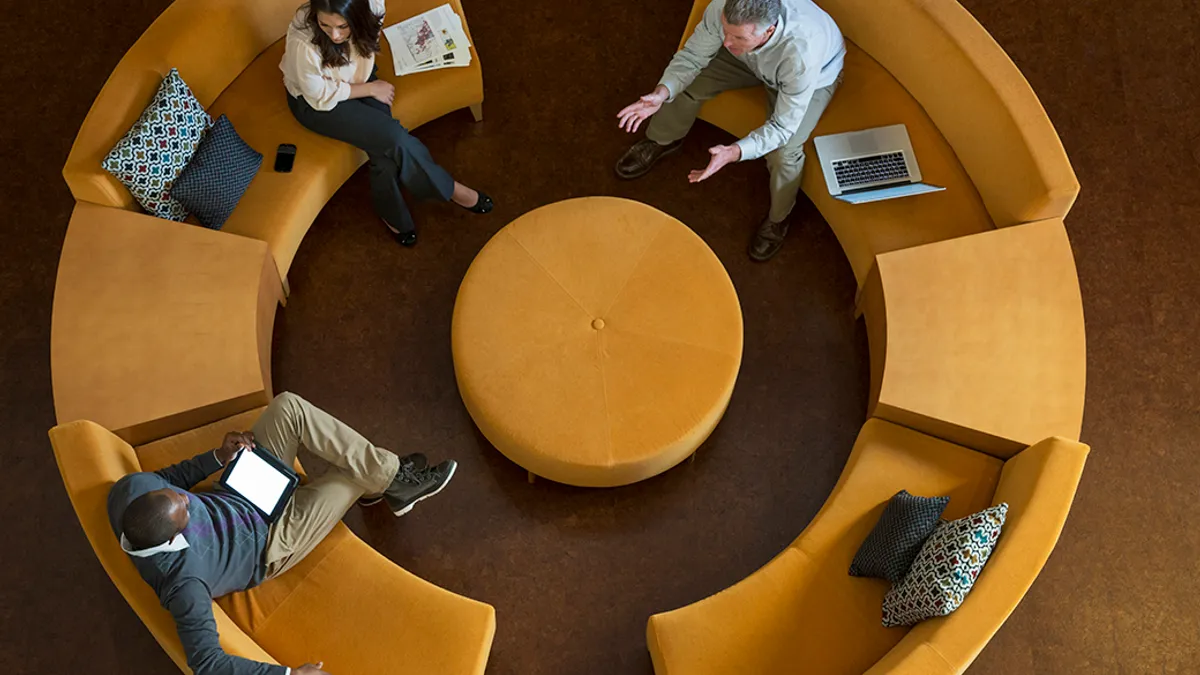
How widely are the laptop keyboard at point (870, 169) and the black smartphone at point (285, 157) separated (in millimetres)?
2644

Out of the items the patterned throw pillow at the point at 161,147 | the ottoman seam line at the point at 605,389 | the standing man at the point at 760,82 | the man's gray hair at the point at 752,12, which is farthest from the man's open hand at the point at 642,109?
the patterned throw pillow at the point at 161,147

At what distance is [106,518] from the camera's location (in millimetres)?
3793

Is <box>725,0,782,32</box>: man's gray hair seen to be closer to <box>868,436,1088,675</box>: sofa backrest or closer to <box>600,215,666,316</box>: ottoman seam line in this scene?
<box>600,215,666,316</box>: ottoman seam line

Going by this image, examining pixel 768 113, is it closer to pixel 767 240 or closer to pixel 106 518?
pixel 767 240

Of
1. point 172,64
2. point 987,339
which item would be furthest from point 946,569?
point 172,64

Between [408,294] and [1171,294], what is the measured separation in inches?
156

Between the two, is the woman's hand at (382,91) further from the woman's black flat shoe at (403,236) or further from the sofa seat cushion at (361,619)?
the sofa seat cushion at (361,619)

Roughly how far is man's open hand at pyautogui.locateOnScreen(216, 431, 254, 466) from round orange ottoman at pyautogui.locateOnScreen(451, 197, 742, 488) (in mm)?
953

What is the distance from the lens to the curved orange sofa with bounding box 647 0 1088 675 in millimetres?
3994

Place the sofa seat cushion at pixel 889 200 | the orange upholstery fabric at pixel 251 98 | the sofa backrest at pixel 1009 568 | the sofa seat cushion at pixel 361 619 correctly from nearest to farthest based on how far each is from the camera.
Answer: the sofa backrest at pixel 1009 568
the sofa seat cushion at pixel 361 619
the orange upholstery fabric at pixel 251 98
the sofa seat cushion at pixel 889 200

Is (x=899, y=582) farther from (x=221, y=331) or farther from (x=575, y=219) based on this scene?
(x=221, y=331)

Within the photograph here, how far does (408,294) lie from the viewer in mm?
5289

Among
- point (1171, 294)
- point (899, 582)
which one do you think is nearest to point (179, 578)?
point (899, 582)

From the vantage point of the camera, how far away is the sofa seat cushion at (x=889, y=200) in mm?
4840
